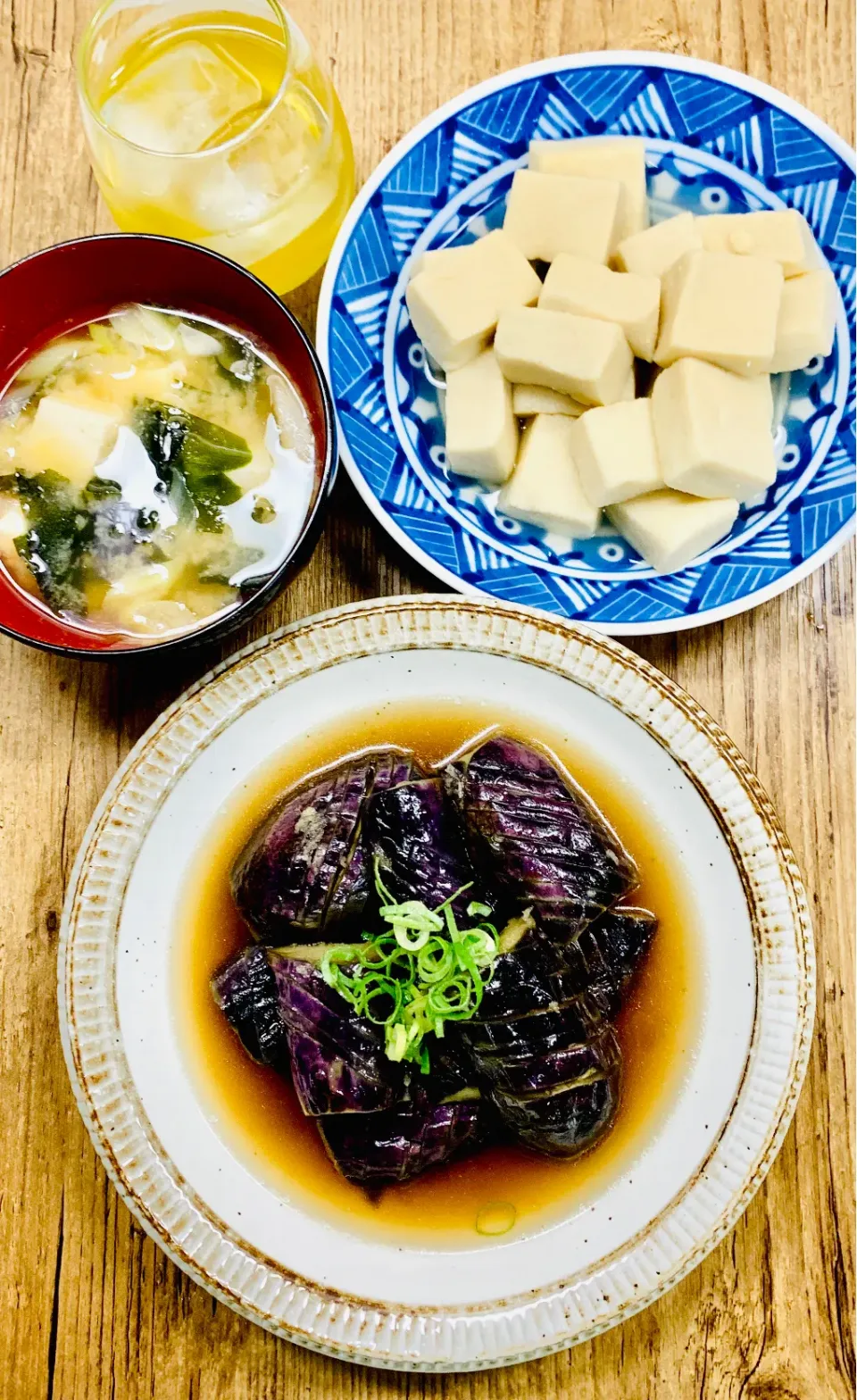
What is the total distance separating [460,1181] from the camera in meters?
2.19

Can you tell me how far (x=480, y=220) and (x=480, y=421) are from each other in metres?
0.48

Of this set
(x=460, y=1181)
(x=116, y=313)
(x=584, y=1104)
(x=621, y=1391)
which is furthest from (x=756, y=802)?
(x=116, y=313)

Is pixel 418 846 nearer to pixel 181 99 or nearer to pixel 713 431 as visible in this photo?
pixel 713 431

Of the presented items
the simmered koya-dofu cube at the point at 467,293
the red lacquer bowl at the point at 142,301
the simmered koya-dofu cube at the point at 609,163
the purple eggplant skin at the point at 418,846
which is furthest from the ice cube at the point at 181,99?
the purple eggplant skin at the point at 418,846

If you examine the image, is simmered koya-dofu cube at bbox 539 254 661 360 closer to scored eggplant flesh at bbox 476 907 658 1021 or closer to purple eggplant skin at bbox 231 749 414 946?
purple eggplant skin at bbox 231 749 414 946

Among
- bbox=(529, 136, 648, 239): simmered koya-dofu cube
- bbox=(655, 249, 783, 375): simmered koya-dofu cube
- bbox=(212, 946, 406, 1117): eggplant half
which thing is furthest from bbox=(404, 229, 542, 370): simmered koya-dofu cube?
bbox=(212, 946, 406, 1117): eggplant half

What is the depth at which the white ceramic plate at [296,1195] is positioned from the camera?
2.03m

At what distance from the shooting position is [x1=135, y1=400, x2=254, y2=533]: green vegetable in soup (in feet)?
6.52

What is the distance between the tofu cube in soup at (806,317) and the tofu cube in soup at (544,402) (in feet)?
1.37

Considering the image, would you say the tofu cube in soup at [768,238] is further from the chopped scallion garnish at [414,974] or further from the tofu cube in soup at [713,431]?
the chopped scallion garnish at [414,974]

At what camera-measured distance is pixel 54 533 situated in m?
1.98

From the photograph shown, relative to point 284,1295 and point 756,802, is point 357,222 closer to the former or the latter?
point 756,802

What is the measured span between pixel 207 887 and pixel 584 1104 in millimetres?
859

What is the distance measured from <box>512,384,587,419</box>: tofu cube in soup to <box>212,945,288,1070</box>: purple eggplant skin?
1.24 m
